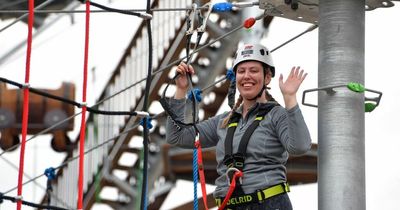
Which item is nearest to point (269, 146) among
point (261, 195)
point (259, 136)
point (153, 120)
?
point (259, 136)

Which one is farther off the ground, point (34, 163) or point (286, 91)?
point (34, 163)

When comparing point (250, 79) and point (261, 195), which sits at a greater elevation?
point (250, 79)

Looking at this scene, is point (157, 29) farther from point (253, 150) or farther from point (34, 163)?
point (253, 150)

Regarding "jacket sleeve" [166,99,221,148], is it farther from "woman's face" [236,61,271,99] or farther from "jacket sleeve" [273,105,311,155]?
"jacket sleeve" [273,105,311,155]

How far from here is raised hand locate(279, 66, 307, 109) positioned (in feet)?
14.3

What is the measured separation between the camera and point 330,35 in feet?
15.4

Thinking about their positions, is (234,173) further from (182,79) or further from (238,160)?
(182,79)

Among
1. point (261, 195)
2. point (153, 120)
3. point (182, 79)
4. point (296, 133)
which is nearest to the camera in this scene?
point (296, 133)

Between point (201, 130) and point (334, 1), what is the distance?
61 cm

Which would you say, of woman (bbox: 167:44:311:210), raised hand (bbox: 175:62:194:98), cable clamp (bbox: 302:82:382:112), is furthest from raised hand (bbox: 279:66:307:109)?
raised hand (bbox: 175:62:194:98)

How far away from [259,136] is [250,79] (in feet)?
0.64

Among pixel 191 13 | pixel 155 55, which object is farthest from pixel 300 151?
pixel 155 55

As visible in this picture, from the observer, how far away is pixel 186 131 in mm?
4809

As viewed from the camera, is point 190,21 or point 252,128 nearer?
point 252,128
